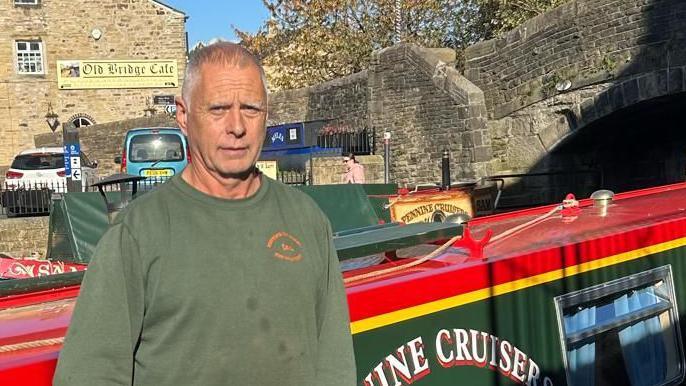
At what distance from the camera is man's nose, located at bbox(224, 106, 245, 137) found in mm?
1576

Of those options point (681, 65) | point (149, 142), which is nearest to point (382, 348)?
point (681, 65)

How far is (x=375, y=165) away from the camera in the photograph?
625 inches

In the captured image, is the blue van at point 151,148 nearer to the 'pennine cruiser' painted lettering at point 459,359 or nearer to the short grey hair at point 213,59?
the 'pennine cruiser' painted lettering at point 459,359

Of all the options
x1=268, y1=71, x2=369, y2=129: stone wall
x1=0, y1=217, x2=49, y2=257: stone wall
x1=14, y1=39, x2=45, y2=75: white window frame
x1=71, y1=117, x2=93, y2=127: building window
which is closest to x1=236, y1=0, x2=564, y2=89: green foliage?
x1=268, y1=71, x2=369, y2=129: stone wall

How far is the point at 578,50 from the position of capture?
13.2 m

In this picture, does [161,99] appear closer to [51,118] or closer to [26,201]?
[51,118]

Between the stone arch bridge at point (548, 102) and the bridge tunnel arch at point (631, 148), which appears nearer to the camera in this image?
the stone arch bridge at point (548, 102)

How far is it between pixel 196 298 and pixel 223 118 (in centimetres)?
39

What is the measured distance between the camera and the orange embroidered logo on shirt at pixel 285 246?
1565 mm

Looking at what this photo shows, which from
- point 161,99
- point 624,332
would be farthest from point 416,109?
point 161,99

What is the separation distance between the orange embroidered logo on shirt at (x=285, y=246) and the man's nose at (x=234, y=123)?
233 mm

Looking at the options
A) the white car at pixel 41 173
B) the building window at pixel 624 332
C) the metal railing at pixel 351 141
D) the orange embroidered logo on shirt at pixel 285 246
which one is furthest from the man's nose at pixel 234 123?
the metal railing at pixel 351 141

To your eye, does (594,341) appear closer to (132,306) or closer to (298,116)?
(132,306)

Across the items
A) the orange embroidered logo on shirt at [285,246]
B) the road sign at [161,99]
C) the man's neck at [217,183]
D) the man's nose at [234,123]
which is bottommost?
the orange embroidered logo on shirt at [285,246]
